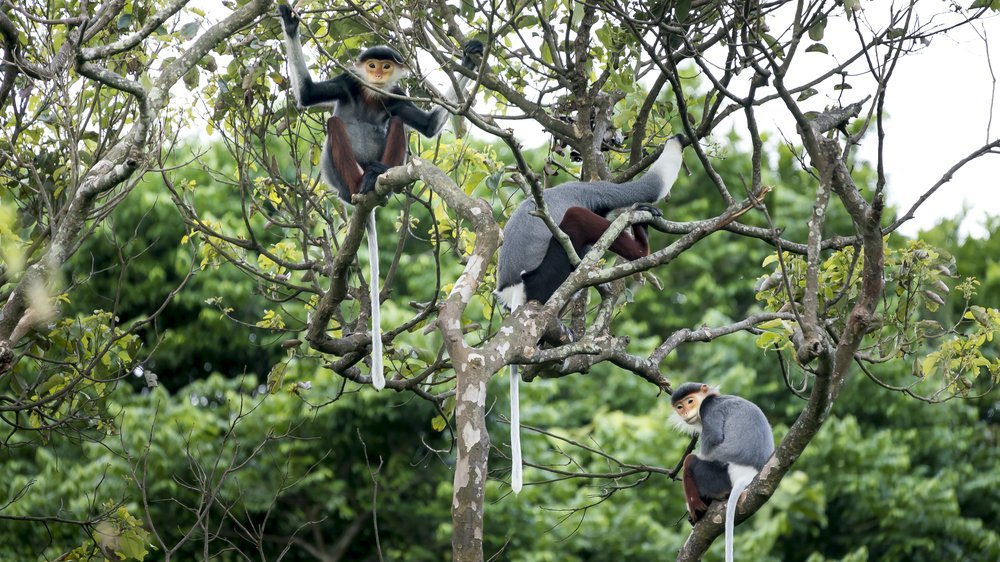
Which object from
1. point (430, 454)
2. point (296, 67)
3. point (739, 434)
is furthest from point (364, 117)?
point (430, 454)

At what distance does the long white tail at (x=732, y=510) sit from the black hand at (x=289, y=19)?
2.46 metres

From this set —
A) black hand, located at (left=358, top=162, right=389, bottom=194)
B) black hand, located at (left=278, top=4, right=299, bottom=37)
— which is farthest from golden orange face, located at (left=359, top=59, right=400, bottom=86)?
black hand, located at (left=278, top=4, right=299, bottom=37)

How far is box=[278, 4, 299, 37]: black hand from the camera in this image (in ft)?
14.4

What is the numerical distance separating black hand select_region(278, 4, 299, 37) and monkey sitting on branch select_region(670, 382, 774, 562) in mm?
2316

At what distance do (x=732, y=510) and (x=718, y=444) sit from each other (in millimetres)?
979

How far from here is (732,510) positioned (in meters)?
4.07

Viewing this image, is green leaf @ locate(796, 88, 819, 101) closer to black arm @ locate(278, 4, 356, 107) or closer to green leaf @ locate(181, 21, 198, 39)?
black arm @ locate(278, 4, 356, 107)

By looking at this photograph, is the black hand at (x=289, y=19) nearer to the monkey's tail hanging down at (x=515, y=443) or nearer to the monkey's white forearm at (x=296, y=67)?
the monkey's white forearm at (x=296, y=67)

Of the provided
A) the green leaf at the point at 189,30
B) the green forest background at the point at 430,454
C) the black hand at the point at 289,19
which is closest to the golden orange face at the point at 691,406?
the black hand at the point at 289,19

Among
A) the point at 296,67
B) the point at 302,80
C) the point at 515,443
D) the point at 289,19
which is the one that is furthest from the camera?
the point at 302,80

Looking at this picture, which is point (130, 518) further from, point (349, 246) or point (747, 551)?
point (747, 551)

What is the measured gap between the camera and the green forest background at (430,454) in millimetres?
9328

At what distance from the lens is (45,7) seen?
4.85m

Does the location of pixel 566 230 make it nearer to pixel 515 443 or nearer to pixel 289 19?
pixel 515 443
